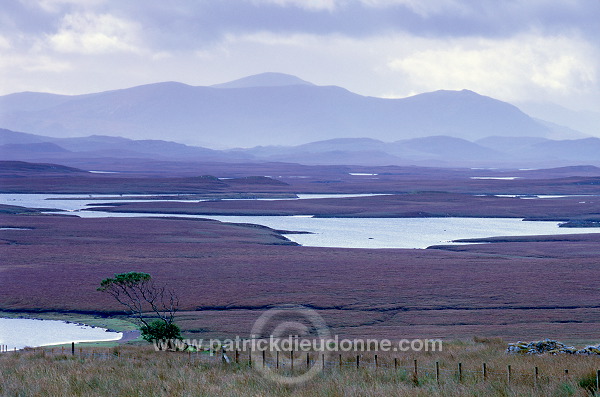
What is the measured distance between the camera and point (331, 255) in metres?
47.9

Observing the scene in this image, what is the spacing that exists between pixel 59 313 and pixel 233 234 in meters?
28.8

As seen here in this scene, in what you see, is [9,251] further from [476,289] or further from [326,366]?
[326,366]

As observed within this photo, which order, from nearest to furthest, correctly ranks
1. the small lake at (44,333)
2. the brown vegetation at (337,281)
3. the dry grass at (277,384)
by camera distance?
the dry grass at (277,384) < the small lake at (44,333) < the brown vegetation at (337,281)

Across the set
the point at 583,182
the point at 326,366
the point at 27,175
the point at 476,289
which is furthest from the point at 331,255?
the point at 27,175

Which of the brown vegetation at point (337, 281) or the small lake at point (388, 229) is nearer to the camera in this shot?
the brown vegetation at point (337, 281)

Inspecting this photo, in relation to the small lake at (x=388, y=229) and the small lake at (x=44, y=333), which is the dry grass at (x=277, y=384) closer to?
the small lake at (x=44, y=333)

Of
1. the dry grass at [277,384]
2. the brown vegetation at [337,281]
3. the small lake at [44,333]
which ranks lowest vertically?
the small lake at [44,333]
